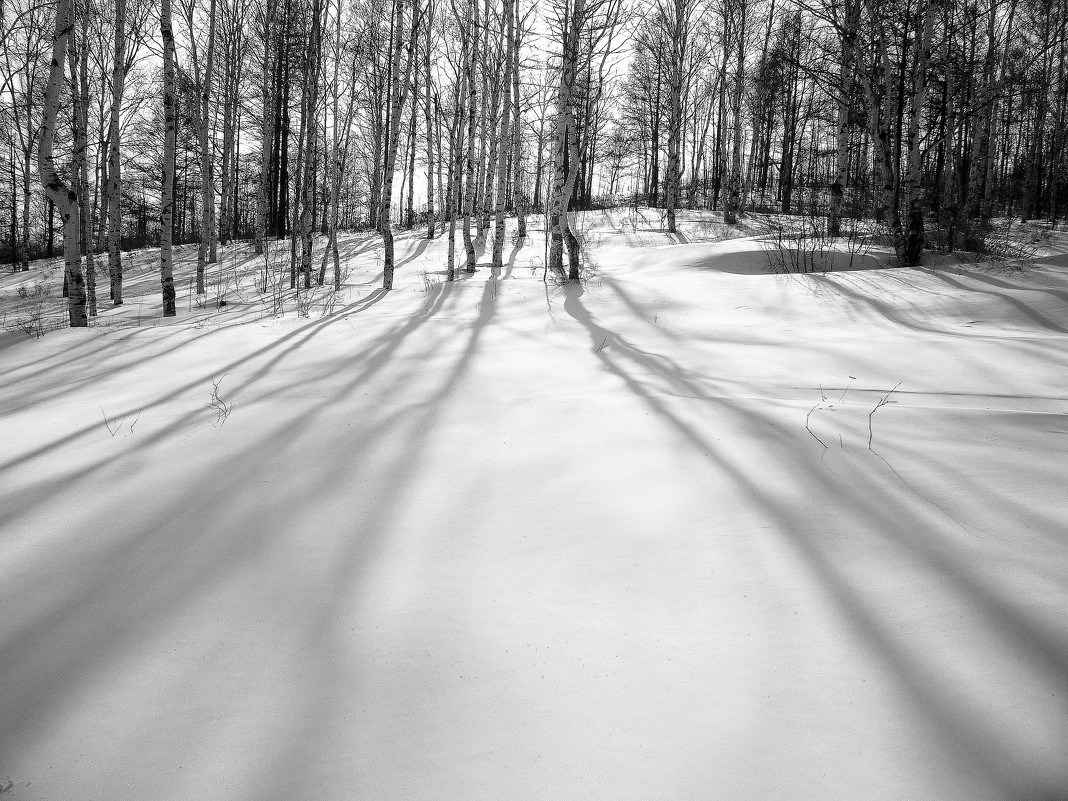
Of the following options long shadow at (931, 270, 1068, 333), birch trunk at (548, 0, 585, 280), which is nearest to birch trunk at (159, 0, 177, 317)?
birch trunk at (548, 0, 585, 280)

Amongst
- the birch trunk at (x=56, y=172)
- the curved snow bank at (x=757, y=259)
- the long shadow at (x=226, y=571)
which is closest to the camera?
the long shadow at (x=226, y=571)

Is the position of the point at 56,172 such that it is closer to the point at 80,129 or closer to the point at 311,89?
the point at 80,129

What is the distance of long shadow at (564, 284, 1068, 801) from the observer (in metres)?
1.21

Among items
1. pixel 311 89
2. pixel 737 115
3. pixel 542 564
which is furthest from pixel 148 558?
pixel 737 115

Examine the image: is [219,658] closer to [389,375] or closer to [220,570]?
[220,570]

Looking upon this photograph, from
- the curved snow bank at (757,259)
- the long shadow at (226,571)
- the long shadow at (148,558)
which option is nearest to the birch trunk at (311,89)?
the curved snow bank at (757,259)

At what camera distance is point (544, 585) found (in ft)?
5.91

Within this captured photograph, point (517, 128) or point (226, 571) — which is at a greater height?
point (517, 128)

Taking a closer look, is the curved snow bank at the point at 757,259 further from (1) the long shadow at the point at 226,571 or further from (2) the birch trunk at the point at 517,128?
(1) the long shadow at the point at 226,571

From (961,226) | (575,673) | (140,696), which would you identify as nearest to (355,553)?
(140,696)

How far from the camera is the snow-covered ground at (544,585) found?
1.27 metres

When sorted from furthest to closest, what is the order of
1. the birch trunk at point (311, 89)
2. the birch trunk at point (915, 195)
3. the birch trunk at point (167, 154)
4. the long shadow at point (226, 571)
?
the birch trunk at point (311, 89), the birch trunk at point (915, 195), the birch trunk at point (167, 154), the long shadow at point (226, 571)

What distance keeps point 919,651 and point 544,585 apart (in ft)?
3.11

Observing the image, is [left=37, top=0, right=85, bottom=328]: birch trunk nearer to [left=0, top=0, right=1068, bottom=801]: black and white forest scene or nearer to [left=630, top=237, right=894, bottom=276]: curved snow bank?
[left=0, top=0, right=1068, bottom=801]: black and white forest scene
